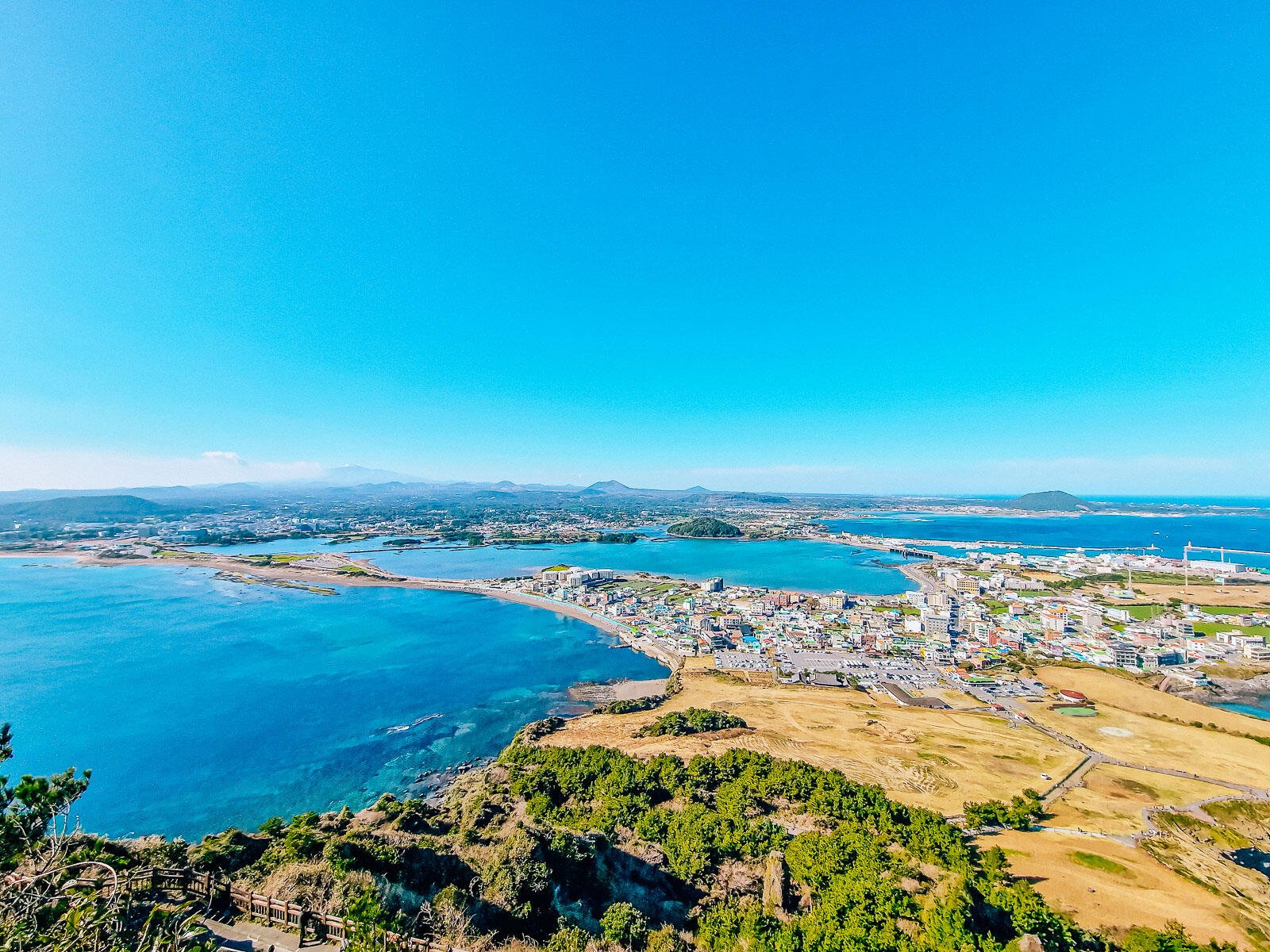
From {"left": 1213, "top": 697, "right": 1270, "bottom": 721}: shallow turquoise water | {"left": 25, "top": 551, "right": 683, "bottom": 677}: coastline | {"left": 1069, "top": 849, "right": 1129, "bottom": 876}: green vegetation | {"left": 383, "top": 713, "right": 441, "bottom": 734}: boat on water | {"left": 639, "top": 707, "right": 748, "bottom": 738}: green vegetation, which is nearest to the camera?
{"left": 1069, "top": 849, "right": 1129, "bottom": 876}: green vegetation

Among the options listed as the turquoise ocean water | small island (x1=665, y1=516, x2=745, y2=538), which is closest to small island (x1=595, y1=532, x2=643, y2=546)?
small island (x1=665, y1=516, x2=745, y2=538)

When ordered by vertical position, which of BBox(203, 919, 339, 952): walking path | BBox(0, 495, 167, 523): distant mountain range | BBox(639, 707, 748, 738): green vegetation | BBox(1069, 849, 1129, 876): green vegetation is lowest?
BBox(639, 707, 748, 738): green vegetation

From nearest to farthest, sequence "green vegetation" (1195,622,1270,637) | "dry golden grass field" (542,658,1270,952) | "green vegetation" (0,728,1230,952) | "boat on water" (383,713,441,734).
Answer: "green vegetation" (0,728,1230,952), "dry golden grass field" (542,658,1270,952), "boat on water" (383,713,441,734), "green vegetation" (1195,622,1270,637)

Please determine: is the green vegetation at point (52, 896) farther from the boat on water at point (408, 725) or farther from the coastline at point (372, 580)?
the coastline at point (372, 580)

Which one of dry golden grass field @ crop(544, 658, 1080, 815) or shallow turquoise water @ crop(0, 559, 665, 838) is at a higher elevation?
dry golden grass field @ crop(544, 658, 1080, 815)

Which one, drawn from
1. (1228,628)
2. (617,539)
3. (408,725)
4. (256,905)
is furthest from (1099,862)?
(617,539)

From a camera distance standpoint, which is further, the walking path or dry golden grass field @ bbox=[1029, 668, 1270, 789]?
dry golden grass field @ bbox=[1029, 668, 1270, 789]

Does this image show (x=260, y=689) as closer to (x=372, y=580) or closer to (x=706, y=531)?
(x=372, y=580)

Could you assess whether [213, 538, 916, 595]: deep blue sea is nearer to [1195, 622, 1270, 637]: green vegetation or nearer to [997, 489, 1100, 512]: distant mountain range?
[1195, 622, 1270, 637]: green vegetation
